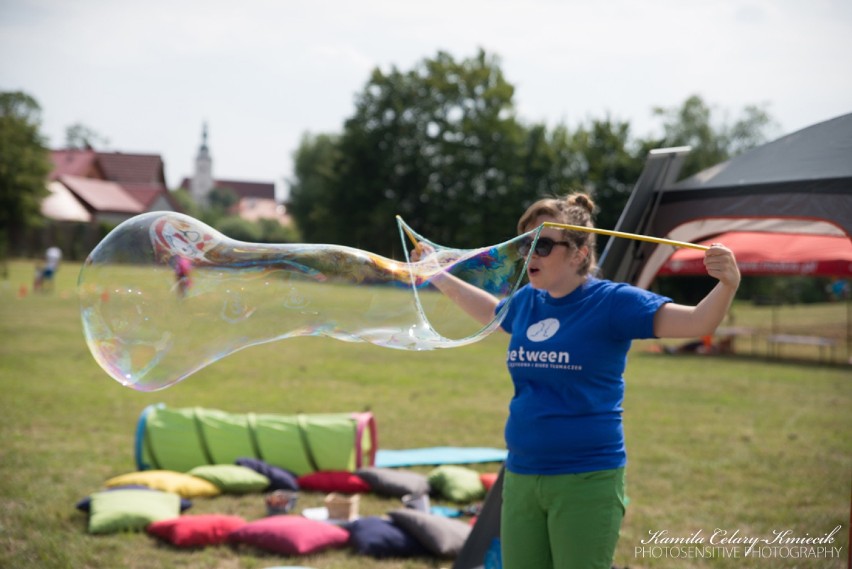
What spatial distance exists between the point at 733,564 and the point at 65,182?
6389 cm

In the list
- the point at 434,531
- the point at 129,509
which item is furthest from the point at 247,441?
the point at 434,531

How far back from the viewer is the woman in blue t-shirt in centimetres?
296

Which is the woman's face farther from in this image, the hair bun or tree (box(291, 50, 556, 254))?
tree (box(291, 50, 556, 254))

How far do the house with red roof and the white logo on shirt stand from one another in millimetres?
53900

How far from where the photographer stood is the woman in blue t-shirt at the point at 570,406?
9.72 feet

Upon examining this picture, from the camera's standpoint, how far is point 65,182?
6116 centimetres

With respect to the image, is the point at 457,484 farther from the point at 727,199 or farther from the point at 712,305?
the point at 712,305

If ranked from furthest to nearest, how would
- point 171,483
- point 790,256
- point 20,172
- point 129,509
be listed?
1. point 20,172
2. point 790,256
3. point 171,483
4. point 129,509

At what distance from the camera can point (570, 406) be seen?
3055 mm

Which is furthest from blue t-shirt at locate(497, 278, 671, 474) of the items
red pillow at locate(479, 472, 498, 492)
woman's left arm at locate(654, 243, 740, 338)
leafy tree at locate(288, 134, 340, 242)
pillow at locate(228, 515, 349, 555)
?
leafy tree at locate(288, 134, 340, 242)

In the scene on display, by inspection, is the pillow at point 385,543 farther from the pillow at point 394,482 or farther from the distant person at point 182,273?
the distant person at point 182,273

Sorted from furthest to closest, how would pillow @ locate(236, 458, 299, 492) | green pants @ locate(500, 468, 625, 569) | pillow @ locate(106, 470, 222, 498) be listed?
pillow @ locate(236, 458, 299, 492)
pillow @ locate(106, 470, 222, 498)
green pants @ locate(500, 468, 625, 569)

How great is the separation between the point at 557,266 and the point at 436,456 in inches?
187

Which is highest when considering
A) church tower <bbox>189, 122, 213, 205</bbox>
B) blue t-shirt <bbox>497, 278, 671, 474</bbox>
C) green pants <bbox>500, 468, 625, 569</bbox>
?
church tower <bbox>189, 122, 213, 205</bbox>
